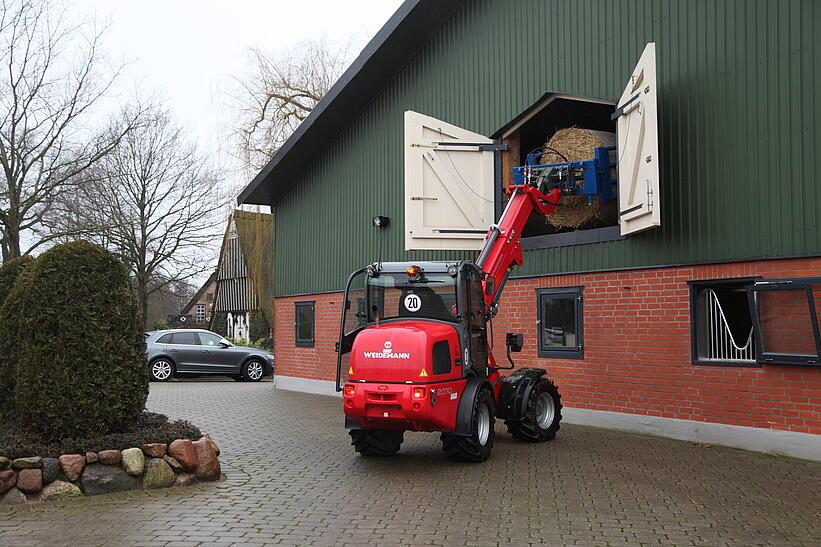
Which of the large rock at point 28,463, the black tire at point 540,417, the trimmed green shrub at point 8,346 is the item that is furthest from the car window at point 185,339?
the large rock at point 28,463

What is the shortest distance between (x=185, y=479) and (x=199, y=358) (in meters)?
17.0

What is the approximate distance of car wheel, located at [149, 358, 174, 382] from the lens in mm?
24906

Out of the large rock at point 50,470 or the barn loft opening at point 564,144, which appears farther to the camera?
the barn loft opening at point 564,144

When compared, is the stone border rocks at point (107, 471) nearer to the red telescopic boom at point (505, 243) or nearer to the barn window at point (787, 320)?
the red telescopic boom at point (505, 243)

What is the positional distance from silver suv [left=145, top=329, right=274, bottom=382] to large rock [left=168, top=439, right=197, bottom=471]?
16.8 metres

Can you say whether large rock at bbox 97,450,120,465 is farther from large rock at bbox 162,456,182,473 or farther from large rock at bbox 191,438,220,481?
large rock at bbox 191,438,220,481

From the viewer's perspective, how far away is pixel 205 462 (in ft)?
28.9

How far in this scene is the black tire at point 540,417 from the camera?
11094 mm

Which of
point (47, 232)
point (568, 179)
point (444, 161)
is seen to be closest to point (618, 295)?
point (568, 179)

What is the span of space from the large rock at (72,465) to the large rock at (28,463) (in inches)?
7.8

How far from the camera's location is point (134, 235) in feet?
124

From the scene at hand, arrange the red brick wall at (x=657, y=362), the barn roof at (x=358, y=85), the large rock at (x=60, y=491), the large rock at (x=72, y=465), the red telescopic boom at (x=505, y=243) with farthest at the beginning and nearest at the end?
the barn roof at (x=358, y=85) → the red telescopic boom at (x=505, y=243) → the red brick wall at (x=657, y=362) → the large rock at (x=72, y=465) → the large rock at (x=60, y=491)

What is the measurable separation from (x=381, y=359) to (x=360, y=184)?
9240mm

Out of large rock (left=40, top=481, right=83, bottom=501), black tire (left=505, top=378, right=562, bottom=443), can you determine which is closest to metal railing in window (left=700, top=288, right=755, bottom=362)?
black tire (left=505, top=378, right=562, bottom=443)
